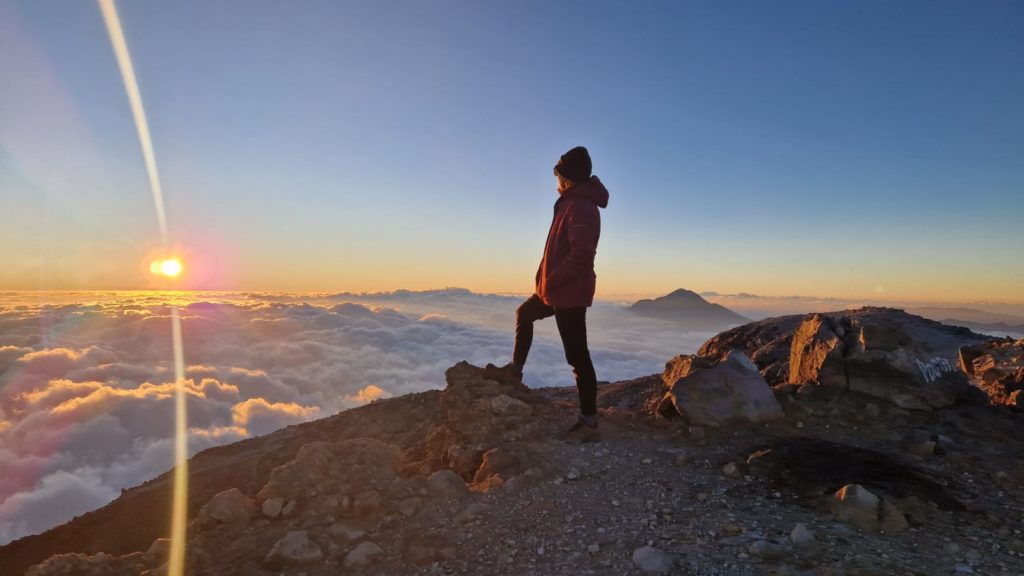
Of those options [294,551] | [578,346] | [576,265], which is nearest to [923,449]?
[578,346]

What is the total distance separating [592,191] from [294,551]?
495 centimetres

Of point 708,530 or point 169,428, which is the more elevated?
point 708,530

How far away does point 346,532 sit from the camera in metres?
4.41

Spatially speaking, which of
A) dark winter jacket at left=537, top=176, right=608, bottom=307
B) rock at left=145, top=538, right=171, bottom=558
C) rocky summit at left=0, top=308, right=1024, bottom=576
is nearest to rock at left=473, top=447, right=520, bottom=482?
rocky summit at left=0, top=308, right=1024, bottom=576

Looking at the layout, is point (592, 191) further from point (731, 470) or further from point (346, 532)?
point (346, 532)

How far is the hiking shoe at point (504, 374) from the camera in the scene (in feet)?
26.7

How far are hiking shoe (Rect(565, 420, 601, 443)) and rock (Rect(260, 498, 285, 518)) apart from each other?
11.2ft

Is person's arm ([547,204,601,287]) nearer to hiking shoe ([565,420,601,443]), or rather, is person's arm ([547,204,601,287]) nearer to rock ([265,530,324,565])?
hiking shoe ([565,420,601,443])

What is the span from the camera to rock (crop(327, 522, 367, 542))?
4367 millimetres

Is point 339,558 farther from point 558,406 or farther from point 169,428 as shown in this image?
point 169,428

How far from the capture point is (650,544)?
154 inches

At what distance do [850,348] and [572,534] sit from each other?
6.16 metres

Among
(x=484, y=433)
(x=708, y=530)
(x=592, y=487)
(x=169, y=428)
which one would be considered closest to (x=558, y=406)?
(x=484, y=433)

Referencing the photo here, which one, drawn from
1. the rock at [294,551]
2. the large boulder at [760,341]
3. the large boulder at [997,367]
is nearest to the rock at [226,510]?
the rock at [294,551]
